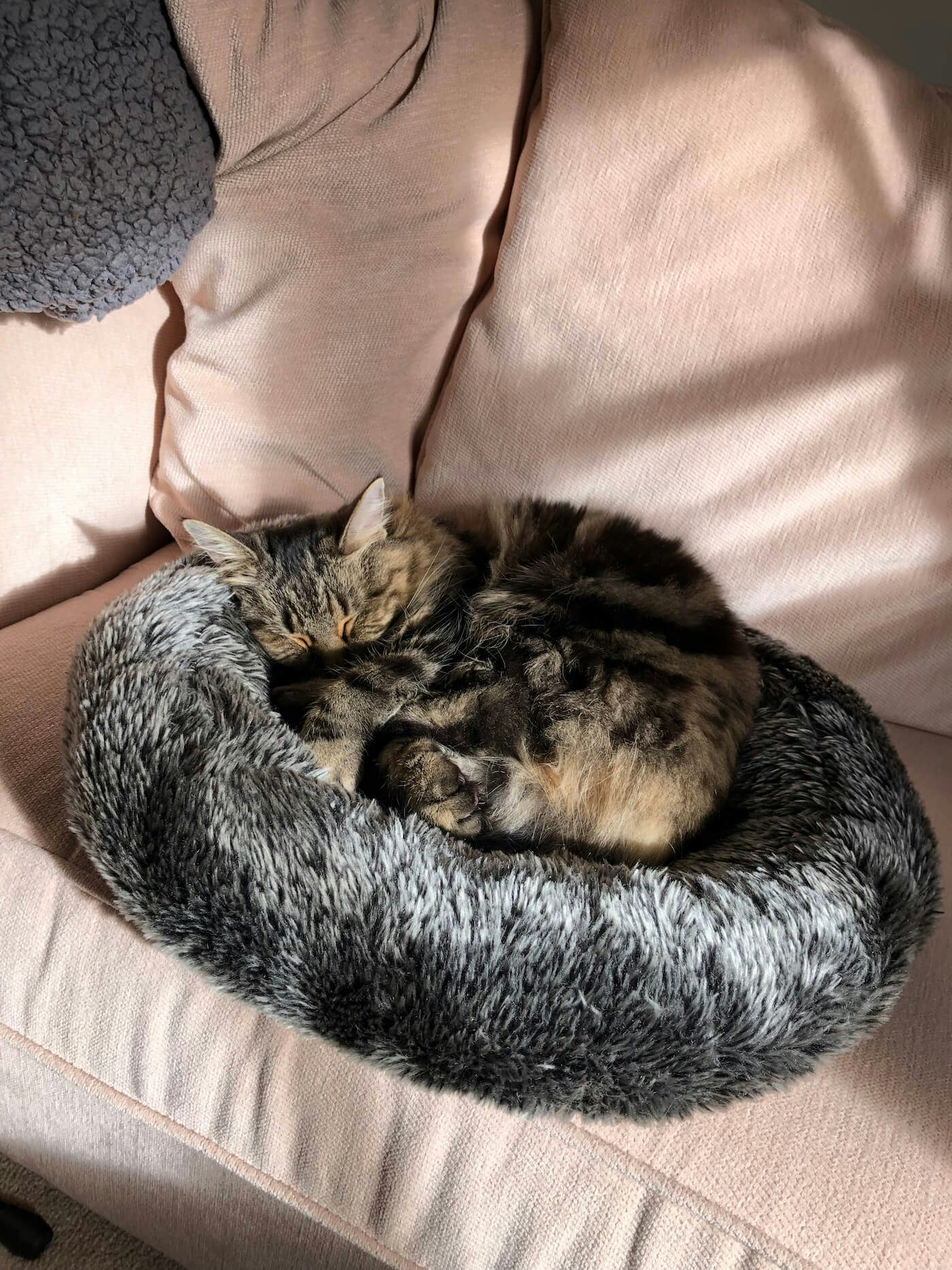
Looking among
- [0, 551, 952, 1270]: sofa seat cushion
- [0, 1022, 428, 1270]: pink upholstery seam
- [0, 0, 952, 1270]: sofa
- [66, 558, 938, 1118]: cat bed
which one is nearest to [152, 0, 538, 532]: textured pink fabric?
[0, 0, 952, 1270]: sofa

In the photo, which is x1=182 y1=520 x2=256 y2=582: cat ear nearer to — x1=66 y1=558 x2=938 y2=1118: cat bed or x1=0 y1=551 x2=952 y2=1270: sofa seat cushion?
x1=66 y1=558 x2=938 y2=1118: cat bed

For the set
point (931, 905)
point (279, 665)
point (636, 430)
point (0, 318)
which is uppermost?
point (0, 318)

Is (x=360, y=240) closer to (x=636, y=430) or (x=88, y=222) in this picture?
(x=88, y=222)

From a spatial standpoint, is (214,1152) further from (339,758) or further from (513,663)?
(513,663)

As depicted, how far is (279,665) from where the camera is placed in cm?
112

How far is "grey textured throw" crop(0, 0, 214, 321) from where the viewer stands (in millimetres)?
861

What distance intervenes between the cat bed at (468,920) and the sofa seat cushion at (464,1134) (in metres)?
0.04

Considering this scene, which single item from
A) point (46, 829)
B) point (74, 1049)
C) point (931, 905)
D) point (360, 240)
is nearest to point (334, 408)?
point (360, 240)

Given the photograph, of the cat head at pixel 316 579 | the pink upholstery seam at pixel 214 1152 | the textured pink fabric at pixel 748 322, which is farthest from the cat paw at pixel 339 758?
the textured pink fabric at pixel 748 322

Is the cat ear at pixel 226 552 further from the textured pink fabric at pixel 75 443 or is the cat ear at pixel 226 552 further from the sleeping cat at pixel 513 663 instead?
the textured pink fabric at pixel 75 443

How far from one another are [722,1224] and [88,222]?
1145 millimetres

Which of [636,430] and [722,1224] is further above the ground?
[636,430]

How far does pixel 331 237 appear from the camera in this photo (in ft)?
3.67

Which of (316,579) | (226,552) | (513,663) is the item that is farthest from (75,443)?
(513,663)
